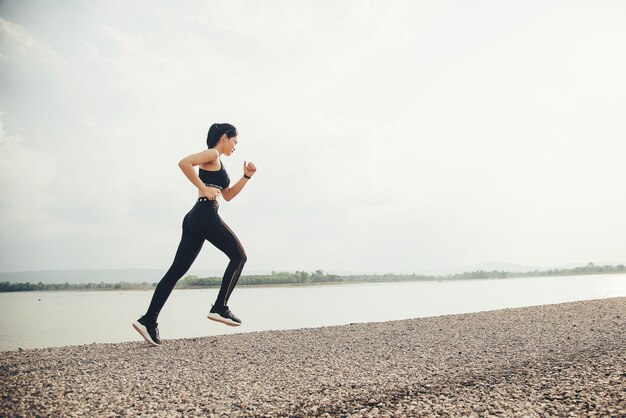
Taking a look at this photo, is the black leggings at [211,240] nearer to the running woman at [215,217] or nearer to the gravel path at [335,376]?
the running woman at [215,217]

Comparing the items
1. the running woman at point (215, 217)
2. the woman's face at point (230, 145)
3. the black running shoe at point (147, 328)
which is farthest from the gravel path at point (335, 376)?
the woman's face at point (230, 145)

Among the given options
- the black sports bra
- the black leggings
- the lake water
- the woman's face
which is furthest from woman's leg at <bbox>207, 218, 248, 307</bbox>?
the lake water

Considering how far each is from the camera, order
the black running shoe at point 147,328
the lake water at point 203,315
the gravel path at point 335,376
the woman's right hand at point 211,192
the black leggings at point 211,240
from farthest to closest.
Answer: the lake water at point 203,315 < the black running shoe at point 147,328 < the black leggings at point 211,240 < the woman's right hand at point 211,192 < the gravel path at point 335,376

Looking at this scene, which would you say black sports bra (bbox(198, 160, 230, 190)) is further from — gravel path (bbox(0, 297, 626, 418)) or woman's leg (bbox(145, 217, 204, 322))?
gravel path (bbox(0, 297, 626, 418))

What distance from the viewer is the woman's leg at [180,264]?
15.7ft

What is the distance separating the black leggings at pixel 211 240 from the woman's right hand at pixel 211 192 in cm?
14

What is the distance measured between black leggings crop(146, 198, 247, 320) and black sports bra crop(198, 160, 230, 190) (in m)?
0.21

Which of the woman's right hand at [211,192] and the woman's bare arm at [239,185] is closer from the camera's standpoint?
the woman's right hand at [211,192]

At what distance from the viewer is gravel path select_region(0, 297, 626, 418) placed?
4.00 meters

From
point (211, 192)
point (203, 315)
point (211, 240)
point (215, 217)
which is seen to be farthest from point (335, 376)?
point (203, 315)

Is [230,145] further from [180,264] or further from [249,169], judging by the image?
[180,264]

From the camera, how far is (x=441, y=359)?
6480 mm

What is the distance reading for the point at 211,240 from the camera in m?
4.64

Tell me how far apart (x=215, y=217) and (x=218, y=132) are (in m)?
0.98
